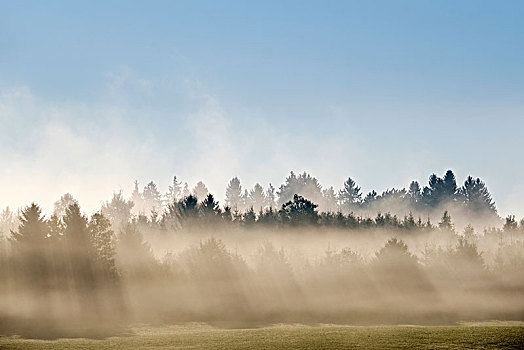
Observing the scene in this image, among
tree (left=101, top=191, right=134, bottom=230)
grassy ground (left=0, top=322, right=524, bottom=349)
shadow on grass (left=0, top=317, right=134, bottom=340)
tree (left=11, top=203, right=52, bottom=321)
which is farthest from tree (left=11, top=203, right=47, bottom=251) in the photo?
tree (left=101, top=191, right=134, bottom=230)

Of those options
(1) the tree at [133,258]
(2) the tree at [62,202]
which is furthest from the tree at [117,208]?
(1) the tree at [133,258]

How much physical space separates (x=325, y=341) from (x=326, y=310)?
37.1 metres

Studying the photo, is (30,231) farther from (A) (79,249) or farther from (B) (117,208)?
(B) (117,208)

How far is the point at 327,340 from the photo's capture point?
3916 centimetres

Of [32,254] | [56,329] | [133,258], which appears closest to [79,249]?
[32,254]

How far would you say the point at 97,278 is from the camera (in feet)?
226

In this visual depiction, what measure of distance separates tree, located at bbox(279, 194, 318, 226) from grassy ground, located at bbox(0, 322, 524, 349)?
8164 centimetres

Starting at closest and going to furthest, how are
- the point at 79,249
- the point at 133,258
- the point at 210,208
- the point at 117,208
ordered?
1. the point at 79,249
2. the point at 133,258
3. the point at 210,208
4. the point at 117,208

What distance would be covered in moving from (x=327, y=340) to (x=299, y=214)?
3479 inches


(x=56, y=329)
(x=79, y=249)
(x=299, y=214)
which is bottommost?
(x=56, y=329)

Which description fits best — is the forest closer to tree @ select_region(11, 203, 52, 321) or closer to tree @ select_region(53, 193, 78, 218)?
tree @ select_region(11, 203, 52, 321)

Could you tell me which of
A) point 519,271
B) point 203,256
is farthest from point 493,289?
point 203,256

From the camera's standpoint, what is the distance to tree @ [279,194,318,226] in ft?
415

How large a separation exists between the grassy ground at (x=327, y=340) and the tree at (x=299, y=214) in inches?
3214
